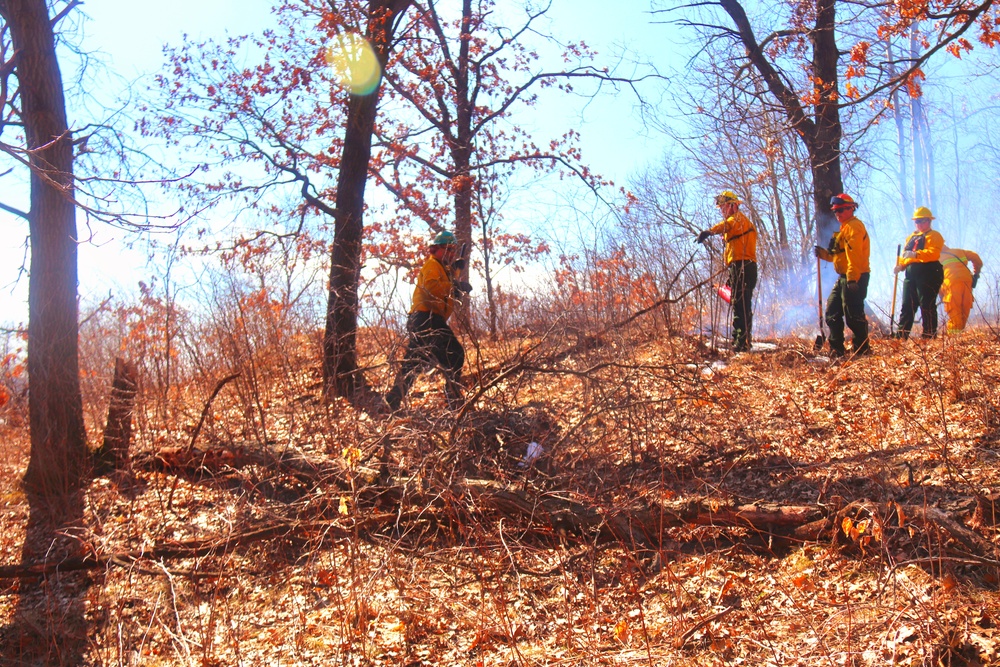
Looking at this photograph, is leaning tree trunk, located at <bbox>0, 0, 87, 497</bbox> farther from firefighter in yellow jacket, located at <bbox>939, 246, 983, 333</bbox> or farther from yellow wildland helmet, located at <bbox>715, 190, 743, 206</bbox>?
firefighter in yellow jacket, located at <bbox>939, 246, 983, 333</bbox>

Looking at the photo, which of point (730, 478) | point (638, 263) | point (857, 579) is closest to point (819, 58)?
point (638, 263)

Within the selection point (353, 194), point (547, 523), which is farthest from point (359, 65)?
point (547, 523)

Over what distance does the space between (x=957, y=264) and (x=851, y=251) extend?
2.59 m

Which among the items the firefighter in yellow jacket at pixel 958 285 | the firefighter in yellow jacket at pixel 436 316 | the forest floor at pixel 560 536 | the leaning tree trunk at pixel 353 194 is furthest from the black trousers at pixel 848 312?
the leaning tree trunk at pixel 353 194

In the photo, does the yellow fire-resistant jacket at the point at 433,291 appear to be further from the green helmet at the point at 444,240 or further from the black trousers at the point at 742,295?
the black trousers at the point at 742,295

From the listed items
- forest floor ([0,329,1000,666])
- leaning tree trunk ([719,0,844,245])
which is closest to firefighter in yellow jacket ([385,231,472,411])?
forest floor ([0,329,1000,666])

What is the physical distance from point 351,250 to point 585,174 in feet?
21.3

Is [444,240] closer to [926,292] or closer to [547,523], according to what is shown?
[547,523]

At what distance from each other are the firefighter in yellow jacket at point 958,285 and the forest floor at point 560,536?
2434 mm

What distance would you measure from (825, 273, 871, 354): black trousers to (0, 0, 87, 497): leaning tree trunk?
298 inches

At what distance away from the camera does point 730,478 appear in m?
5.84

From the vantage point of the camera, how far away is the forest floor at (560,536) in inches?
167

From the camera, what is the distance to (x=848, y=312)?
773cm

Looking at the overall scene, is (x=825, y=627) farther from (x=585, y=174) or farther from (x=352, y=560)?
(x=585, y=174)
